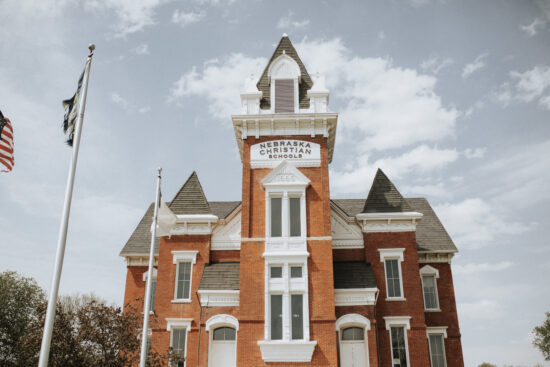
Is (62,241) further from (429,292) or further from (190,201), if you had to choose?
(429,292)

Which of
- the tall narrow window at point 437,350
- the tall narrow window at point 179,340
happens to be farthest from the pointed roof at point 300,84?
the tall narrow window at point 437,350

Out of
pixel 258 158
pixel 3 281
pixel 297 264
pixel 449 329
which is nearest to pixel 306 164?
pixel 258 158

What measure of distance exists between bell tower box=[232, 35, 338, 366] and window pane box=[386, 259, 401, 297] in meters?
4.35

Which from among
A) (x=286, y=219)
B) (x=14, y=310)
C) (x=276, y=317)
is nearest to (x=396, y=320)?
(x=276, y=317)

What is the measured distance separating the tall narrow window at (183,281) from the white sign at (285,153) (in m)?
6.58

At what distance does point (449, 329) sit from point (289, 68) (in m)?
17.0

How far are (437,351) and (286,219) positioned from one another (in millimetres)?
11806

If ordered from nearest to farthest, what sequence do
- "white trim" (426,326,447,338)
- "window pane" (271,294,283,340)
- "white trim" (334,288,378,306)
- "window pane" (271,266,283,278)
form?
"window pane" (271,294,283,340), "window pane" (271,266,283,278), "white trim" (334,288,378,306), "white trim" (426,326,447,338)

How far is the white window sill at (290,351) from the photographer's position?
19750 mm

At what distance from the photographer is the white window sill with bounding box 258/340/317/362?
1975 centimetres

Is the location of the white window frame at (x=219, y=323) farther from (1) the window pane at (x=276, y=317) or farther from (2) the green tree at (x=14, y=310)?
(2) the green tree at (x=14, y=310)

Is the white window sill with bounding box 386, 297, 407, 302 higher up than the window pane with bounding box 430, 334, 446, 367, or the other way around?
the white window sill with bounding box 386, 297, 407, 302

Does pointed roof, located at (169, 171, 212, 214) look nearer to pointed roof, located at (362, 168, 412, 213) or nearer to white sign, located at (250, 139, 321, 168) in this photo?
white sign, located at (250, 139, 321, 168)

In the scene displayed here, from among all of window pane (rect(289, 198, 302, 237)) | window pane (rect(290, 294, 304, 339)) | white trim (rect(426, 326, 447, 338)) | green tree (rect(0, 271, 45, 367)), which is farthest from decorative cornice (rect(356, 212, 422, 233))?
green tree (rect(0, 271, 45, 367))
